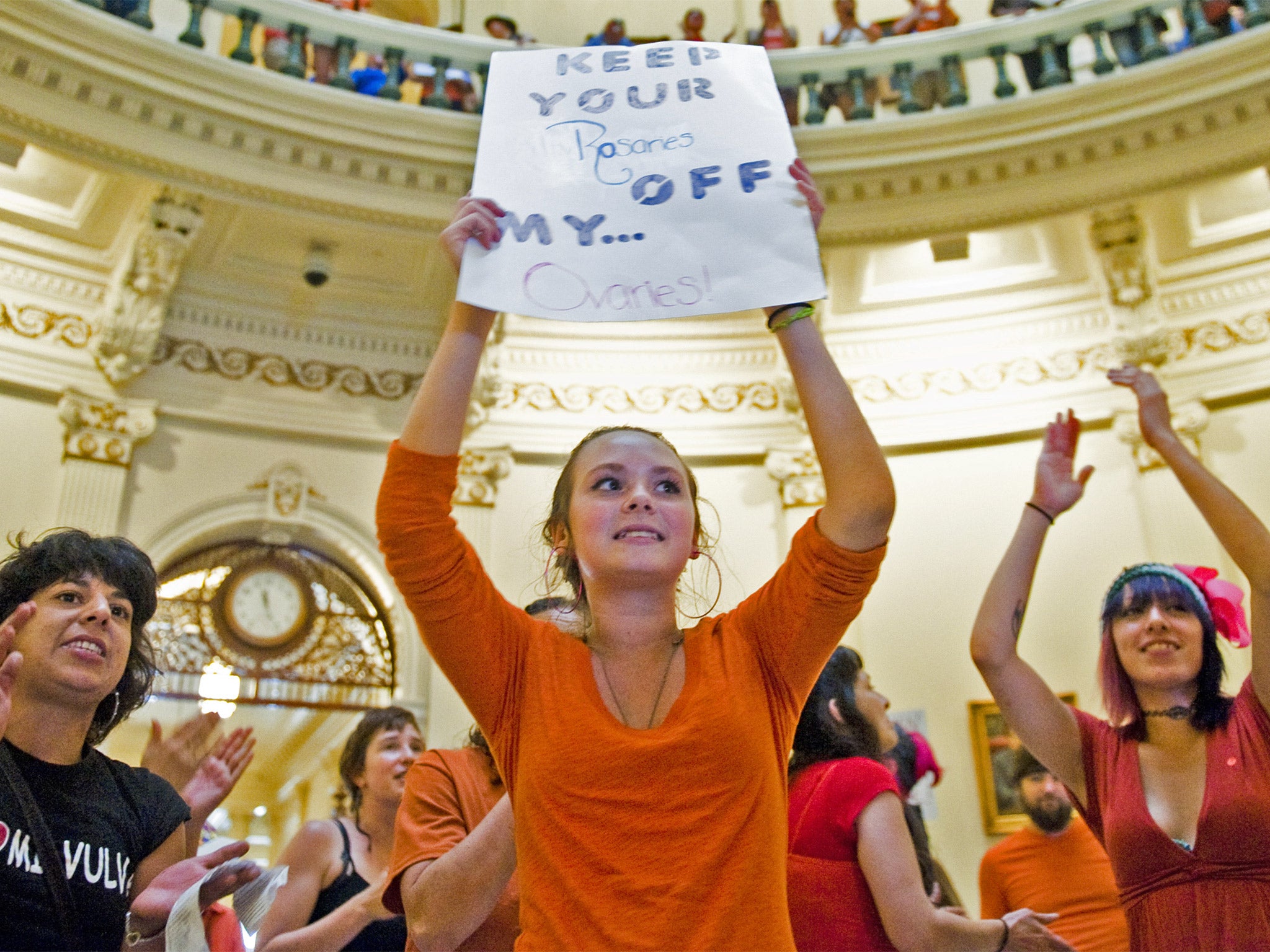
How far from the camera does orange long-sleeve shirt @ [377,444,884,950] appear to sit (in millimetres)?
1476

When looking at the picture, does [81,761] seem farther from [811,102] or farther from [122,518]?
[811,102]

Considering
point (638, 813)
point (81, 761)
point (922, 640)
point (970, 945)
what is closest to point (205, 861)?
point (81, 761)

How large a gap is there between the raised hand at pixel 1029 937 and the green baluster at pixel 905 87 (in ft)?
22.9

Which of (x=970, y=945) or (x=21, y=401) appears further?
(x=21, y=401)

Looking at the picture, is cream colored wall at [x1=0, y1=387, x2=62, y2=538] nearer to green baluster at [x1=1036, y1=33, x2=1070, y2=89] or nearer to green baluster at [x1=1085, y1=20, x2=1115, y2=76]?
green baluster at [x1=1036, y1=33, x2=1070, y2=89]

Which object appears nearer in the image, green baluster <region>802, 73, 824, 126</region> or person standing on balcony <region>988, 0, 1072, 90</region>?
person standing on balcony <region>988, 0, 1072, 90</region>

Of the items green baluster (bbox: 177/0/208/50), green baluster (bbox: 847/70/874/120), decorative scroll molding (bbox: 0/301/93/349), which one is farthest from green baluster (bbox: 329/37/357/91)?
green baluster (bbox: 847/70/874/120)

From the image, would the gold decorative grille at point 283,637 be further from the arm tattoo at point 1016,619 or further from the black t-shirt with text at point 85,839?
the arm tattoo at point 1016,619

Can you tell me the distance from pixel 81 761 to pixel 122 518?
21.2 ft

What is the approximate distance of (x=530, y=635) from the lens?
174 centimetres

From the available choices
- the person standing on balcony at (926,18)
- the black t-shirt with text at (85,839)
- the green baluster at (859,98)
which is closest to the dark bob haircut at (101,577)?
the black t-shirt with text at (85,839)

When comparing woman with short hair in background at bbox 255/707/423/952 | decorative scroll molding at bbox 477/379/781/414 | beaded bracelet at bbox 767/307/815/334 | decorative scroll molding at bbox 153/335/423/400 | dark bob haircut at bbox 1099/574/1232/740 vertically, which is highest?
decorative scroll molding at bbox 477/379/781/414

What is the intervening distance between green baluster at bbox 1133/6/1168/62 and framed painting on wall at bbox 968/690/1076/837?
4.35 m

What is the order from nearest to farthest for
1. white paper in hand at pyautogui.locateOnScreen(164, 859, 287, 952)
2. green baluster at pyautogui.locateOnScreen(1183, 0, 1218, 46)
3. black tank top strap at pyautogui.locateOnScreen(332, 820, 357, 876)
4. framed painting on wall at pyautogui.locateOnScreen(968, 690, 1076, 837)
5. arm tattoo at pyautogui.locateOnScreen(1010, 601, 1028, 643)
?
1. white paper in hand at pyautogui.locateOnScreen(164, 859, 287, 952)
2. arm tattoo at pyautogui.locateOnScreen(1010, 601, 1028, 643)
3. black tank top strap at pyautogui.locateOnScreen(332, 820, 357, 876)
4. green baluster at pyautogui.locateOnScreen(1183, 0, 1218, 46)
5. framed painting on wall at pyautogui.locateOnScreen(968, 690, 1076, 837)
